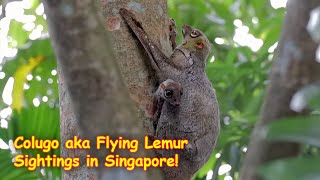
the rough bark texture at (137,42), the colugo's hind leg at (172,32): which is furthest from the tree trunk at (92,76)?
the colugo's hind leg at (172,32)

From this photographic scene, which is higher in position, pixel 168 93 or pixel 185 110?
pixel 168 93

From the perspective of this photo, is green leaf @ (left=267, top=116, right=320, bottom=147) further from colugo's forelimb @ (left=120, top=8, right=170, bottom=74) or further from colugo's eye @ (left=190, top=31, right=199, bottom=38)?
colugo's eye @ (left=190, top=31, right=199, bottom=38)

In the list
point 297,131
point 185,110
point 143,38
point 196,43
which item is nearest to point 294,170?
point 297,131

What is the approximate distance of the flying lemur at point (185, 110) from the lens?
345 centimetres

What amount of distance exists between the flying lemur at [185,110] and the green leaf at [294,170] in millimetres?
1878

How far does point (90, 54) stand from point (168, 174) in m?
1.55

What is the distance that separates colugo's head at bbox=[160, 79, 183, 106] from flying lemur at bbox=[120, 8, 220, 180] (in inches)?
1.5

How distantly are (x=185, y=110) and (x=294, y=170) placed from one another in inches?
91.4

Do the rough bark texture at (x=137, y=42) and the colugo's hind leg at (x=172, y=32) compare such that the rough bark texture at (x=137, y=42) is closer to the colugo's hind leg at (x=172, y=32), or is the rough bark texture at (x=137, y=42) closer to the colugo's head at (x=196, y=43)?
the colugo's hind leg at (x=172, y=32)

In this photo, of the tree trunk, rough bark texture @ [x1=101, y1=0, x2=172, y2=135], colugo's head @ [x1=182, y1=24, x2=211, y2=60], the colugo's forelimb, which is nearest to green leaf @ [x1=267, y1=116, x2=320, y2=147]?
the tree trunk

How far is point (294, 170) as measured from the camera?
1.42 meters

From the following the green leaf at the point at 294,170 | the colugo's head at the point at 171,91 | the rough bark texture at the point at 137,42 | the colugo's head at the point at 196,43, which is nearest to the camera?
the green leaf at the point at 294,170

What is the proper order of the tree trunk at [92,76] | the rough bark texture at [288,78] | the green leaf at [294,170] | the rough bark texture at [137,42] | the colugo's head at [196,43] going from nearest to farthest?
1. the green leaf at [294,170]
2. the rough bark texture at [288,78]
3. the tree trunk at [92,76]
4. the rough bark texture at [137,42]
5. the colugo's head at [196,43]

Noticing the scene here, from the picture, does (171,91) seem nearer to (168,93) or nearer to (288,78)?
(168,93)
